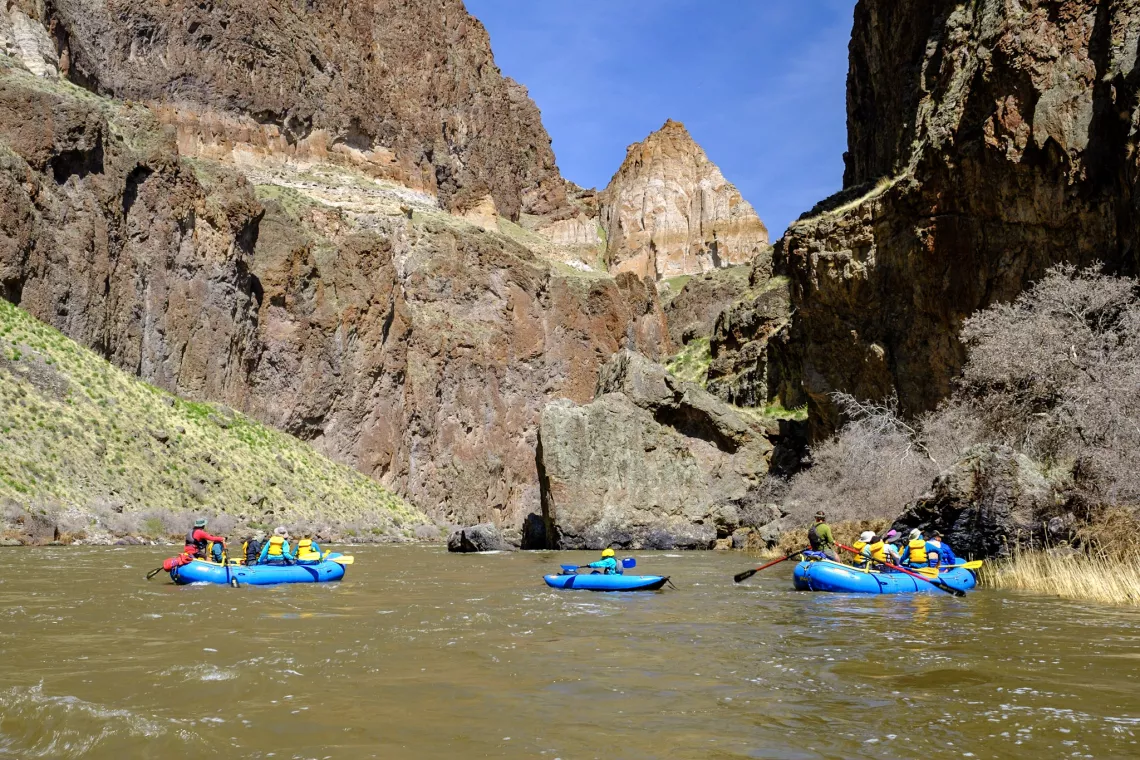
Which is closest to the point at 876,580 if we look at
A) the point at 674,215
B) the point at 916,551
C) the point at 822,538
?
the point at 916,551

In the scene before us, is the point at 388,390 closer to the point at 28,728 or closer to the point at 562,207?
the point at 562,207

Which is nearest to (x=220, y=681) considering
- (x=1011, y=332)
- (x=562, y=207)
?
(x=1011, y=332)

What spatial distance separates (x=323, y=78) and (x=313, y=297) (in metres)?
29.4

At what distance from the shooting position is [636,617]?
15.9m

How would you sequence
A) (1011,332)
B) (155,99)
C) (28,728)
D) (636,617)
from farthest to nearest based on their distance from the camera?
(155,99), (1011,332), (636,617), (28,728)

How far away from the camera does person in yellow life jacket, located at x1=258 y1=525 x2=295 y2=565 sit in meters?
22.9

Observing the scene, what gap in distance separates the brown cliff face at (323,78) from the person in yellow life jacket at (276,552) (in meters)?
56.8

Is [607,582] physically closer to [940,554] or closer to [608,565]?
[608,565]

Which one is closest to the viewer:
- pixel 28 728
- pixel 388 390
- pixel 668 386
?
pixel 28 728

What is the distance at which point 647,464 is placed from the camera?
44125 millimetres

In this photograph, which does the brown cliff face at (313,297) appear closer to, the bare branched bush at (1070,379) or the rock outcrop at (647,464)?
the rock outcrop at (647,464)

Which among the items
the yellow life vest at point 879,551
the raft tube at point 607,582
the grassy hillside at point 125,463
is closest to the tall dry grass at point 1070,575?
the yellow life vest at point 879,551

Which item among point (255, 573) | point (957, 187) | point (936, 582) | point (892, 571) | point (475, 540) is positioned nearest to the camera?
point (936, 582)

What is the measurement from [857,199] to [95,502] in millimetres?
34667
